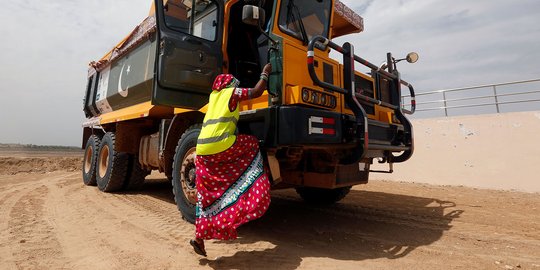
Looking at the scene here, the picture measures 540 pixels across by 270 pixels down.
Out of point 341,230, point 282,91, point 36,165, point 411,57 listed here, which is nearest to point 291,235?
point 341,230

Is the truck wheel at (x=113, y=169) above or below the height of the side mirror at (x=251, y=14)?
below

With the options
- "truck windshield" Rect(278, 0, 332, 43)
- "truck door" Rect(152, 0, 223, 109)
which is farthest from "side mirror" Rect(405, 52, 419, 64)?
"truck door" Rect(152, 0, 223, 109)

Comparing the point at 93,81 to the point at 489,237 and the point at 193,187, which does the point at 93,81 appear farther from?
the point at 489,237

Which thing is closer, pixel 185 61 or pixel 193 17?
pixel 185 61

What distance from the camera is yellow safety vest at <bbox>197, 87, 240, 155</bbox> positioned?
2.84m

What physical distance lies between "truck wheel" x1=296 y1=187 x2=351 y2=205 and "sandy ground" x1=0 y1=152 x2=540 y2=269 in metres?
0.18

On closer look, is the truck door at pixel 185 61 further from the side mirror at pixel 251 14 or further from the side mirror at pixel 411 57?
the side mirror at pixel 411 57

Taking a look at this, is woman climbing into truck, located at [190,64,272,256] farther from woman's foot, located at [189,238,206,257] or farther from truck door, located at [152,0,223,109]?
truck door, located at [152,0,223,109]

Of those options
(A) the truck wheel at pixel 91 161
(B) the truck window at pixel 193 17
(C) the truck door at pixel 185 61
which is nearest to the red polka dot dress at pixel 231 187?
(C) the truck door at pixel 185 61

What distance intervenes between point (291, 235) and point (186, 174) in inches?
58.2

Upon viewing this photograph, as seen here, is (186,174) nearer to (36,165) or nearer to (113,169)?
(113,169)

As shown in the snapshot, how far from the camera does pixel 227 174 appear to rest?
2914 mm

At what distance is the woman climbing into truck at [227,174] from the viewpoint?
2.76 metres

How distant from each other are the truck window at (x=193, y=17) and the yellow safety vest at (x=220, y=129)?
1.58 meters
